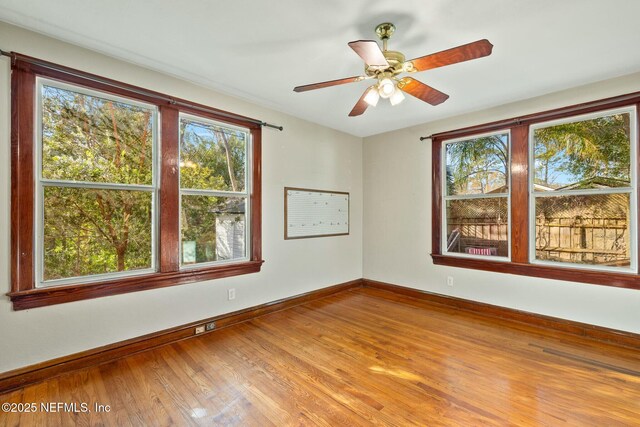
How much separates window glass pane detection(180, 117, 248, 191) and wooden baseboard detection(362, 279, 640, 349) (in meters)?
2.95

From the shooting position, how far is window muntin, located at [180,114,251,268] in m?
2.94

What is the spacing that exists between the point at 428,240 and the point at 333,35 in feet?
9.81

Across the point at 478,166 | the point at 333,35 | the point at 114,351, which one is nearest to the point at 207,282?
the point at 114,351

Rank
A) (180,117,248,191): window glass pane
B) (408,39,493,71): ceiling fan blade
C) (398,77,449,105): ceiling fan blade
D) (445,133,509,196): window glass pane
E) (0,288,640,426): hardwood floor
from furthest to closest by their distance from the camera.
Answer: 1. (445,133,509,196): window glass pane
2. (180,117,248,191): window glass pane
3. (398,77,449,105): ceiling fan blade
4. (0,288,640,426): hardwood floor
5. (408,39,493,71): ceiling fan blade

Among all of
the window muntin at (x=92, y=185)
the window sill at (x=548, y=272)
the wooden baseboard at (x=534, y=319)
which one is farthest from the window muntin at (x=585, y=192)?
the window muntin at (x=92, y=185)

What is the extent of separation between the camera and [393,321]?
3309mm

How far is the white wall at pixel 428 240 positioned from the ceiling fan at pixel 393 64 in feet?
5.02

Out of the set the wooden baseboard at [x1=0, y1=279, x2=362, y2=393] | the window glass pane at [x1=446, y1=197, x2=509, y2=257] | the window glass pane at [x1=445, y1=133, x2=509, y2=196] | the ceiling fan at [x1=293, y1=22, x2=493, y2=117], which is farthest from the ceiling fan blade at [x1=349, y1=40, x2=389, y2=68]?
the wooden baseboard at [x1=0, y1=279, x2=362, y2=393]

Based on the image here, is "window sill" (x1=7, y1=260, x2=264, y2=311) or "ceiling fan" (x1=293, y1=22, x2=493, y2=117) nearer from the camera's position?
"ceiling fan" (x1=293, y1=22, x2=493, y2=117)

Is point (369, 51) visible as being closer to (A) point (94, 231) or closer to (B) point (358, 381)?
(B) point (358, 381)

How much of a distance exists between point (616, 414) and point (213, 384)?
266 centimetres

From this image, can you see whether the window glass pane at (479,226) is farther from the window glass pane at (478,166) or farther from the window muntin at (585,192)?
the window muntin at (585,192)

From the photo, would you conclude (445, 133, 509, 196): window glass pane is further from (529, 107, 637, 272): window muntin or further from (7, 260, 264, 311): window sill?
(7, 260, 264, 311): window sill

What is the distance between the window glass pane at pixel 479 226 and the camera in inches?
139
